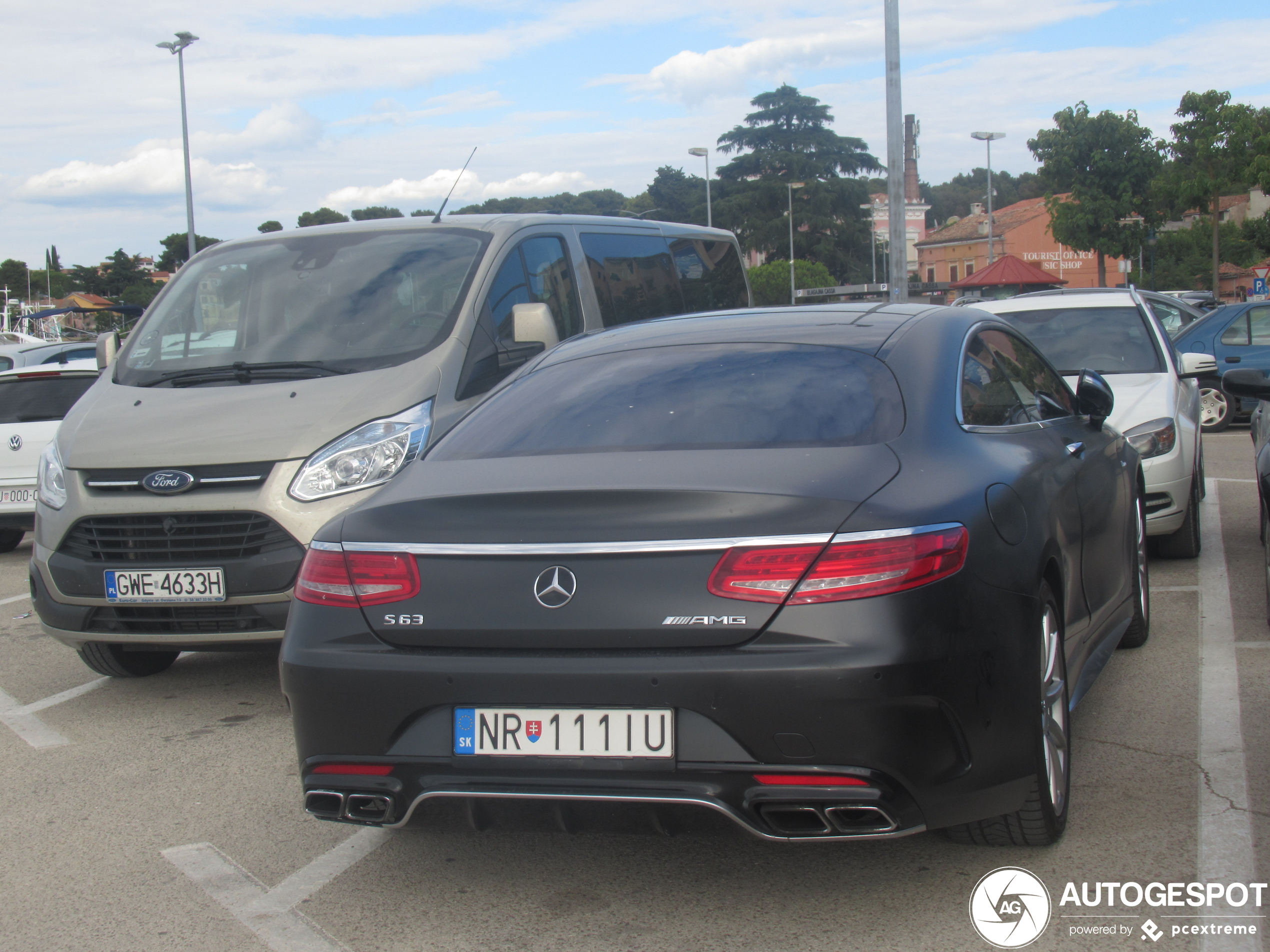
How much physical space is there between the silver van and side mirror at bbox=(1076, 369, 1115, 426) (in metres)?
2.24

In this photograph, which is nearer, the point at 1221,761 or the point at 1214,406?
the point at 1221,761

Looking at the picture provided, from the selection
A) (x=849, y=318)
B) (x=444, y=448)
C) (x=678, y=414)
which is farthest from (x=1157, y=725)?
(x=444, y=448)

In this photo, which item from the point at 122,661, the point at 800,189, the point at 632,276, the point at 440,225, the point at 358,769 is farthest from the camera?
the point at 800,189

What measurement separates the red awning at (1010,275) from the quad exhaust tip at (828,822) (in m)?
55.1

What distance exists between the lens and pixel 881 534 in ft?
9.35

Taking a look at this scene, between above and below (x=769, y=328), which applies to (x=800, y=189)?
above

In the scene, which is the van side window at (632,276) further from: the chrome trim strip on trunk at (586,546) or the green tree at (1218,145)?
the green tree at (1218,145)

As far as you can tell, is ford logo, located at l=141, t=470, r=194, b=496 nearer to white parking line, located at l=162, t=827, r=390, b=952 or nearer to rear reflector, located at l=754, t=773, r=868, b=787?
white parking line, located at l=162, t=827, r=390, b=952

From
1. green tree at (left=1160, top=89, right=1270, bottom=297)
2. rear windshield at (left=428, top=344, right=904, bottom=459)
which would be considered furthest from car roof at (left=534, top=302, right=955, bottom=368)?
green tree at (left=1160, top=89, right=1270, bottom=297)

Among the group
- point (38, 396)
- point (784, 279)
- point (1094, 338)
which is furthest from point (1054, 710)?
point (784, 279)

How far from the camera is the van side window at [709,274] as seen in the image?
358 inches

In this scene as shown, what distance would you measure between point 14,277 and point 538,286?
13219 centimetres

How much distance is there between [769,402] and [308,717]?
139 centimetres

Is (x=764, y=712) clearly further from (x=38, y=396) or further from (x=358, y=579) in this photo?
(x=38, y=396)
